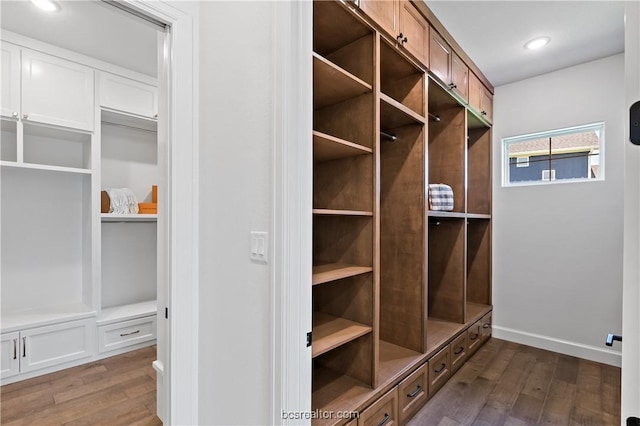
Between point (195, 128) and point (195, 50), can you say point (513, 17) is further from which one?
point (195, 128)

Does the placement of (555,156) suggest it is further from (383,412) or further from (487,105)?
(383,412)

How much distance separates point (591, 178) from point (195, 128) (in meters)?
3.42

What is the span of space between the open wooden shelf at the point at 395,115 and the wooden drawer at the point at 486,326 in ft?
7.25

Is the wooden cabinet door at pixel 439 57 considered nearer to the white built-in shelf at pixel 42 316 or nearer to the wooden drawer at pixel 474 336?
the wooden drawer at pixel 474 336

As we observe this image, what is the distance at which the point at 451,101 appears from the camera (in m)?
2.61

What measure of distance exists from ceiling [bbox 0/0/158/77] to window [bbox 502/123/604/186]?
11.6ft

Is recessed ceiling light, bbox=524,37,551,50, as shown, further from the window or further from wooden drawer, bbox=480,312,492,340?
wooden drawer, bbox=480,312,492,340

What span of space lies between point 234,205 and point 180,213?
0.32 metres

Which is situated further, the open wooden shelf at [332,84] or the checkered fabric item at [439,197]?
the checkered fabric item at [439,197]

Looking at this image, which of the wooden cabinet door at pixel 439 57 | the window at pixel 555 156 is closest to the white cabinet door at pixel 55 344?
the wooden cabinet door at pixel 439 57

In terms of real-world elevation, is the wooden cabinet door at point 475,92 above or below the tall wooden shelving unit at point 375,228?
above

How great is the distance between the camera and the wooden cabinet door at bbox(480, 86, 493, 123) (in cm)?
308

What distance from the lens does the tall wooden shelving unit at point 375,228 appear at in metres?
1.55

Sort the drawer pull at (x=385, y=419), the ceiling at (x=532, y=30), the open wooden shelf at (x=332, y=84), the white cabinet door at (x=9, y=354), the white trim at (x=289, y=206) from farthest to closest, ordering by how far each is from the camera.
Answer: the white cabinet door at (x=9, y=354) < the ceiling at (x=532, y=30) < the drawer pull at (x=385, y=419) < the open wooden shelf at (x=332, y=84) < the white trim at (x=289, y=206)
